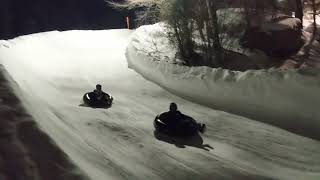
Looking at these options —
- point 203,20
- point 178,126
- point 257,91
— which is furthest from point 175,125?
point 203,20

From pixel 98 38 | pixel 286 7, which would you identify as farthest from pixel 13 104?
pixel 98 38

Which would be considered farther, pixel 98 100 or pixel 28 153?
pixel 98 100

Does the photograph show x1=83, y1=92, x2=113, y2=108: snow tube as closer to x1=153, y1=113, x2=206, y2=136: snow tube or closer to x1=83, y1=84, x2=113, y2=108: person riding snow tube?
x1=83, y1=84, x2=113, y2=108: person riding snow tube

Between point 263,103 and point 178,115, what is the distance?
2.36m

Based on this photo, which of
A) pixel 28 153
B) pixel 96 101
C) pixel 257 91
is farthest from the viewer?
pixel 96 101

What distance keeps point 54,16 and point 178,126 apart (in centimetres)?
3030

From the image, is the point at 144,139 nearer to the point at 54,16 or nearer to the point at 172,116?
the point at 172,116

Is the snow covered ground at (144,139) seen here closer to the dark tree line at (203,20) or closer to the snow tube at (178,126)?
the snow tube at (178,126)

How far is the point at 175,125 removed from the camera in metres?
8.28

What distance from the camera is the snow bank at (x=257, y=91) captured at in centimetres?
901

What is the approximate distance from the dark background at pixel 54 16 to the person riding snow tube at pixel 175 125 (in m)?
26.8

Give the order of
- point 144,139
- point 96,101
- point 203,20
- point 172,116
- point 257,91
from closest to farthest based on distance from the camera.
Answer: point 144,139 → point 172,116 → point 257,91 → point 96,101 → point 203,20

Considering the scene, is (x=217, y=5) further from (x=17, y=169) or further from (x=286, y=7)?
(x=17, y=169)

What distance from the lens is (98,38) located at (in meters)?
24.2
